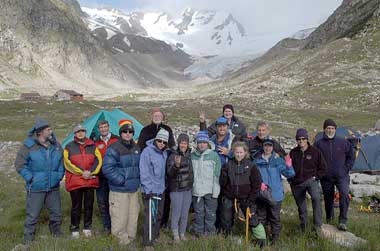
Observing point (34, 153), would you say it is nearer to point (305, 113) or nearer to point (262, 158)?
point (262, 158)

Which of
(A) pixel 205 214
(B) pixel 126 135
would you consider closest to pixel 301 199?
(A) pixel 205 214

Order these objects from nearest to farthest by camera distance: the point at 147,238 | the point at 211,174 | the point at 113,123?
the point at 147,238 < the point at 211,174 < the point at 113,123

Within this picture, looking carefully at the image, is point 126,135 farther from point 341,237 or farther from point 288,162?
point 341,237

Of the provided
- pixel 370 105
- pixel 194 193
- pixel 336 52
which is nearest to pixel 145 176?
pixel 194 193

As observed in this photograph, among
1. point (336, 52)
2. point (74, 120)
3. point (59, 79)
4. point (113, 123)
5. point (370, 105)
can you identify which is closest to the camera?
point (113, 123)

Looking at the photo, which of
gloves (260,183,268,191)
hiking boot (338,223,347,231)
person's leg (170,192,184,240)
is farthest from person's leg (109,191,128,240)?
hiking boot (338,223,347,231)

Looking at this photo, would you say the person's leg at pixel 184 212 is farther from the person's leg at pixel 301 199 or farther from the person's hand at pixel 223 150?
the person's leg at pixel 301 199

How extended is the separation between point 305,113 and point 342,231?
29.3m

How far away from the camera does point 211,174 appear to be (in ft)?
24.2

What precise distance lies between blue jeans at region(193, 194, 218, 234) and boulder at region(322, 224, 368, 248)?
74.9 inches

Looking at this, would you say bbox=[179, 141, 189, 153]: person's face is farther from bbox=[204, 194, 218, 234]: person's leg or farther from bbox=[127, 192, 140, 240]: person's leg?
bbox=[127, 192, 140, 240]: person's leg

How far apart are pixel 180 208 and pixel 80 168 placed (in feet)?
6.40

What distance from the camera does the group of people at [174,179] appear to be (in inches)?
278

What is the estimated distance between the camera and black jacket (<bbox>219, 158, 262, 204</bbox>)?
23.1 ft
